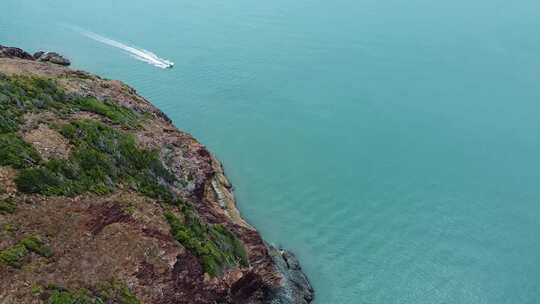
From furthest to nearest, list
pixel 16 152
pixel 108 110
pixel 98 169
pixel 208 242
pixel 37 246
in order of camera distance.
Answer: pixel 108 110 < pixel 208 242 < pixel 98 169 < pixel 16 152 < pixel 37 246

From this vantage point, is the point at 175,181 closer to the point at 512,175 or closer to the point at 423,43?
the point at 512,175

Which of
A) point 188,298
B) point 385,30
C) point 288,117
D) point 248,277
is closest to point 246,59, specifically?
point 288,117

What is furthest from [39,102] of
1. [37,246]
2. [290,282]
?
[290,282]

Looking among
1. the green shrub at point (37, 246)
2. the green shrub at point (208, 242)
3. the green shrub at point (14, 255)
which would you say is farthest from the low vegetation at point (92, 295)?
the green shrub at point (208, 242)

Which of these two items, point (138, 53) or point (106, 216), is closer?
point (106, 216)

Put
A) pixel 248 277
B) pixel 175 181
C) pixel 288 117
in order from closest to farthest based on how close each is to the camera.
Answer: pixel 248 277
pixel 175 181
pixel 288 117

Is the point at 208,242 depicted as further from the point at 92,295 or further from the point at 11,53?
the point at 11,53

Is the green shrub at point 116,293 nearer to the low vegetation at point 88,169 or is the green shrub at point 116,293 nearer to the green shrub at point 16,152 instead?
the low vegetation at point 88,169
